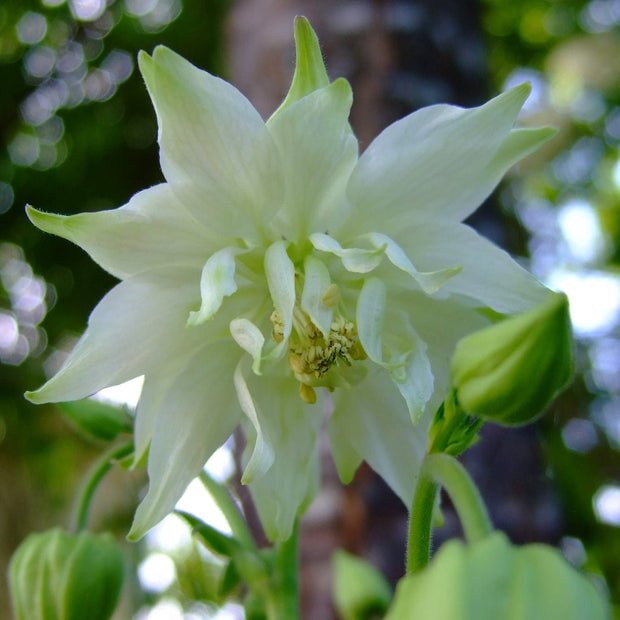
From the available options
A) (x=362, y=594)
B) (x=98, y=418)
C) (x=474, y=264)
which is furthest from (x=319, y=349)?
(x=362, y=594)

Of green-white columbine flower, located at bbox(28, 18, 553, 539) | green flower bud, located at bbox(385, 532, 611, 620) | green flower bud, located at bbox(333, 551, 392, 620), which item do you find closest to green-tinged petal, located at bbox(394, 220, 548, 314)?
green-white columbine flower, located at bbox(28, 18, 553, 539)

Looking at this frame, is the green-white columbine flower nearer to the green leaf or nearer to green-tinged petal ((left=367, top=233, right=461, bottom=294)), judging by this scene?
green-tinged petal ((left=367, top=233, right=461, bottom=294))

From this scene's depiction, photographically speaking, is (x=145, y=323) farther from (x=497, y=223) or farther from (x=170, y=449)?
(x=497, y=223)

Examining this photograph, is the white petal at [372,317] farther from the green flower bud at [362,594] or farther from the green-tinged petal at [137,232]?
the green flower bud at [362,594]

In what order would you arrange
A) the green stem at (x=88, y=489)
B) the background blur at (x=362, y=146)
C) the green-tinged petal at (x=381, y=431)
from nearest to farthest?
1. the green-tinged petal at (x=381, y=431)
2. the green stem at (x=88, y=489)
3. the background blur at (x=362, y=146)

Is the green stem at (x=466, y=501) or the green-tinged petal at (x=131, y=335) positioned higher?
the green-tinged petal at (x=131, y=335)

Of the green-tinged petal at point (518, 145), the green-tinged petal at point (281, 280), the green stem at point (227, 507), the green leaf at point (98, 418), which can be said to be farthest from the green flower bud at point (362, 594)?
the green-tinged petal at point (518, 145)

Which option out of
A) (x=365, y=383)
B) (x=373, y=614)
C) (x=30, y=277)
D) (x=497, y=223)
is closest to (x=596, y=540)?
(x=497, y=223)
